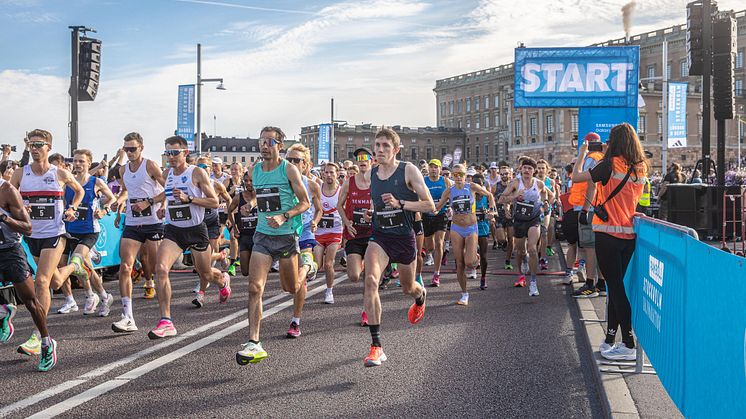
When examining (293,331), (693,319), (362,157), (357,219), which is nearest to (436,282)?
(362,157)

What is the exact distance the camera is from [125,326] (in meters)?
7.93

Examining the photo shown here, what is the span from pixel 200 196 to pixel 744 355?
20.7ft

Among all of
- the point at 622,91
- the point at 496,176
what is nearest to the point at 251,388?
the point at 496,176

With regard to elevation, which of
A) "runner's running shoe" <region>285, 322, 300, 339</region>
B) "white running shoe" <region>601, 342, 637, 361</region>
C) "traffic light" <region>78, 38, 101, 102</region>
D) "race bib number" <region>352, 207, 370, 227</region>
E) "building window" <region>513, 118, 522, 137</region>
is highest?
"building window" <region>513, 118, 522, 137</region>

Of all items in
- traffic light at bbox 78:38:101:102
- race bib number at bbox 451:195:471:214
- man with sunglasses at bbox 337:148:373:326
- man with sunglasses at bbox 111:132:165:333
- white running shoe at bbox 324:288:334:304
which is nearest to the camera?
man with sunglasses at bbox 111:132:165:333

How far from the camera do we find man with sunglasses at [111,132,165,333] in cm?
804

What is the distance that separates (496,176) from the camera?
18.0 meters

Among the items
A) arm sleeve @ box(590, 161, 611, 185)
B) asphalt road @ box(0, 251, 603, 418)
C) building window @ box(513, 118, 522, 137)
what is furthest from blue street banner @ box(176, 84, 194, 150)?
building window @ box(513, 118, 522, 137)

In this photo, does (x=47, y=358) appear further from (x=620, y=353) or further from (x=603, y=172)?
(x=603, y=172)

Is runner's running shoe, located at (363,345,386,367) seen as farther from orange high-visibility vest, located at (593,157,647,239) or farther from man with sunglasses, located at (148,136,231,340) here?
man with sunglasses, located at (148,136,231,340)

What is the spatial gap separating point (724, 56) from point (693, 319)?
12822mm

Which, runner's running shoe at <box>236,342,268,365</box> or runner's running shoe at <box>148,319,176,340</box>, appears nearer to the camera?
runner's running shoe at <box>236,342,268,365</box>

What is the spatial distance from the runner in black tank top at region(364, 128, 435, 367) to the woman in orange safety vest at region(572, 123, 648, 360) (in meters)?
1.47

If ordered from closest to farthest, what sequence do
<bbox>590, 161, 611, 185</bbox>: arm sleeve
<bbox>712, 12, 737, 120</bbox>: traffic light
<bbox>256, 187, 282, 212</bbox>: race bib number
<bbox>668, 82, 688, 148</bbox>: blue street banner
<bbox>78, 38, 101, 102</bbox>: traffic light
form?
<bbox>590, 161, 611, 185</bbox>: arm sleeve, <bbox>256, 187, 282, 212</bbox>: race bib number, <bbox>712, 12, 737, 120</bbox>: traffic light, <bbox>78, 38, 101, 102</bbox>: traffic light, <bbox>668, 82, 688, 148</bbox>: blue street banner
